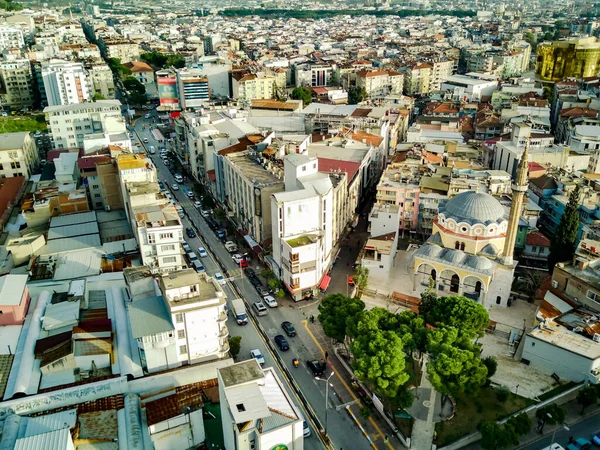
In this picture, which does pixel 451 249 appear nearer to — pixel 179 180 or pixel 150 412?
pixel 150 412

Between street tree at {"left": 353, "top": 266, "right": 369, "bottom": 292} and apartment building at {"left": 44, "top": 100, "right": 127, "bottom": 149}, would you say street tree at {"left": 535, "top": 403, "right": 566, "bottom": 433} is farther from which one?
apartment building at {"left": 44, "top": 100, "right": 127, "bottom": 149}

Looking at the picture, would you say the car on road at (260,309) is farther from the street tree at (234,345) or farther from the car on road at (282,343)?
the street tree at (234,345)

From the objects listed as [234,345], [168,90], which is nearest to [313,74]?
[168,90]

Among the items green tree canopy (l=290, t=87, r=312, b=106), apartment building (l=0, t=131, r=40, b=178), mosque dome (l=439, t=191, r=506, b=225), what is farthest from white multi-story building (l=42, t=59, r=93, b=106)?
mosque dome (l=439, t=191, r=506, b=225)

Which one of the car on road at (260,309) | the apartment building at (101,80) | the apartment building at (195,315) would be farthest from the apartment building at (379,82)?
the apartment building at (195,315)

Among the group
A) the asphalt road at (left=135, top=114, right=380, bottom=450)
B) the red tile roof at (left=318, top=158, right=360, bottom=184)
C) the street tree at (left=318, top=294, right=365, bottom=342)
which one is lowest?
the asphalt road at (left=135, top=114, right=380, bottom=450)

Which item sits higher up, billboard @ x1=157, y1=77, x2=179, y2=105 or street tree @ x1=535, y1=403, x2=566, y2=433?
billboard @ x1=157, y1=77, x2=179, y2=105

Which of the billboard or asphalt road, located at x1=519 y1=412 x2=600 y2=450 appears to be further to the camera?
the billboard

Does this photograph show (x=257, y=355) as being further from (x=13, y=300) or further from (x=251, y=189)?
(x=251, y=189)
